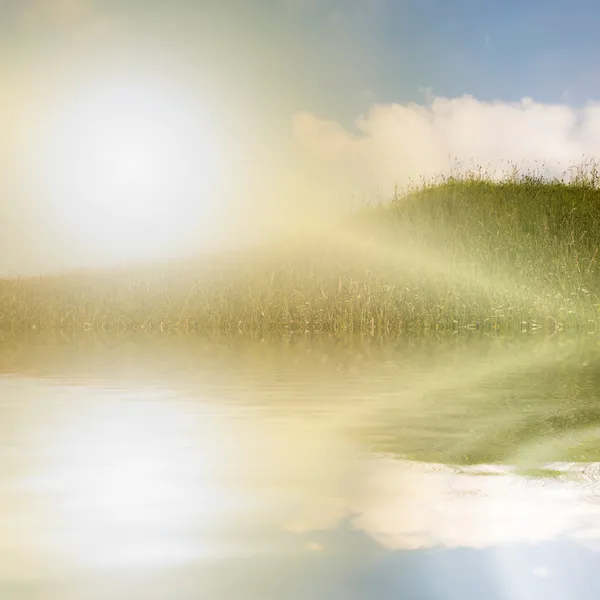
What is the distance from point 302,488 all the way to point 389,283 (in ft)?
51.4

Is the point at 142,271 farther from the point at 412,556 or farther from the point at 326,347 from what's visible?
the point at 412,556

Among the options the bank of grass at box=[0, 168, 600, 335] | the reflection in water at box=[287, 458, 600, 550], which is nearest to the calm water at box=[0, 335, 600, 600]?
the reflection in water at box=[287, 458, 600, 550]

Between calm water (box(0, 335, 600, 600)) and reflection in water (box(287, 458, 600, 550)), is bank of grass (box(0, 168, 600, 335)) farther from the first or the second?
reflection in water (box(287, 458, 600, 550))

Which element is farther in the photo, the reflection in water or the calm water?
the reflection in water

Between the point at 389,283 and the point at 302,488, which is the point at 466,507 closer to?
the point at 302,488

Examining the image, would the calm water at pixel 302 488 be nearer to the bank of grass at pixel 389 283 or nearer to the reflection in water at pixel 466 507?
the reflection in water at pixel 466 507

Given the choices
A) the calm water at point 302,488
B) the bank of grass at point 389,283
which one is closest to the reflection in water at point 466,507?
the calm water at point 302,488

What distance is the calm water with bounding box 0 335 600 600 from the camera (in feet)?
14.0

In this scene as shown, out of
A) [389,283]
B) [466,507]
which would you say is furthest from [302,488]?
[389,283]

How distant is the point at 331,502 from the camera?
5.63m

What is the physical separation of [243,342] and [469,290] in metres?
5.87

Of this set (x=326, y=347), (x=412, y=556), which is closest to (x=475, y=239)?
(x=326, y=347)

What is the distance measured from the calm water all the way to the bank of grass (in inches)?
343

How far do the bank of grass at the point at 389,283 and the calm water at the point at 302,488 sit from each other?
871 centimetres
